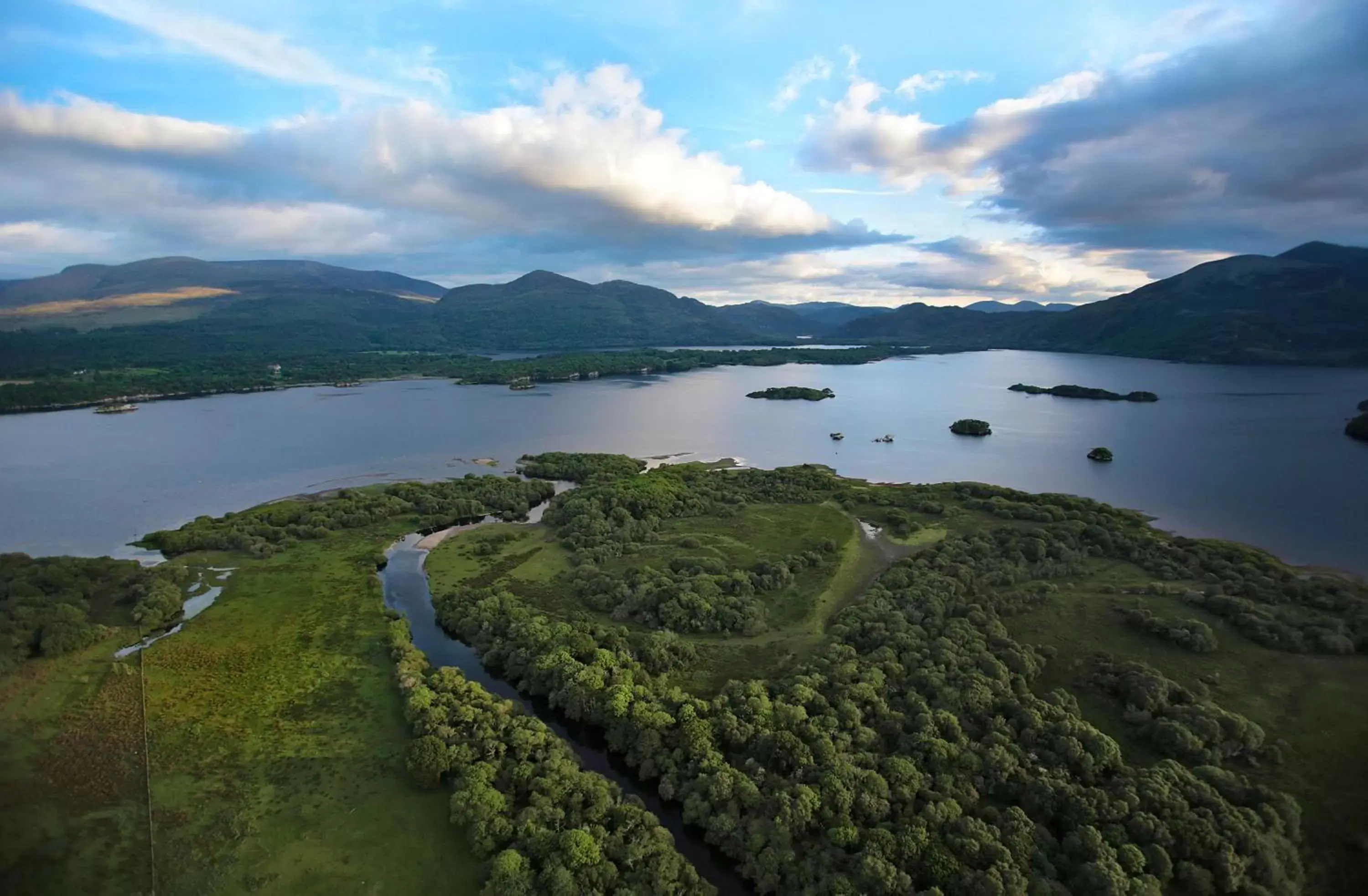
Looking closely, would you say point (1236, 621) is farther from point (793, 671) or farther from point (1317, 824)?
point (793, 671)

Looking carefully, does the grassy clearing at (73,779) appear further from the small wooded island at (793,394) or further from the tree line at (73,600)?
the small wooded island at (793,394)

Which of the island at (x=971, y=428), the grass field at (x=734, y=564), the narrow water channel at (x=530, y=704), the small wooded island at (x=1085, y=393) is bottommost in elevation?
the narrow water channel at (x=530, y=704)

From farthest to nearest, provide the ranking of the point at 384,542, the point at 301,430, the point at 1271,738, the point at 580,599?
the point at 301,430 < the point at 384,542 < the point at 580,599 < the point at 1271,738

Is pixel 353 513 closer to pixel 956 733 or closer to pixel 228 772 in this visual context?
pixel 228 772

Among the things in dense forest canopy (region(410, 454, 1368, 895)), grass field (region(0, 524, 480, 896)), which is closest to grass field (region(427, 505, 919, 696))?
dense forest canopy (region(410, 454, 1368, 895))

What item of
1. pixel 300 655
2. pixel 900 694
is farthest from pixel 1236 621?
pixel 300 655

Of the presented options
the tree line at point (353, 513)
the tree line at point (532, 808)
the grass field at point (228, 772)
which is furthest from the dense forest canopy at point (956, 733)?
the tree line at point (353, 513)

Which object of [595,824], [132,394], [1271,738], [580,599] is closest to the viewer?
[595,824]
